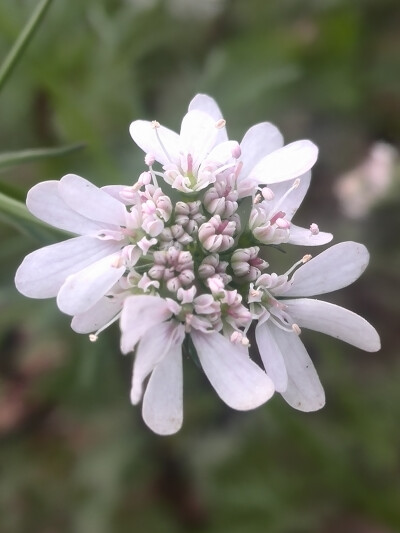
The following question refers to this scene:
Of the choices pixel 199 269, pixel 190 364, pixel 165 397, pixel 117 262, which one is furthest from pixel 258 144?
pixel 190 364

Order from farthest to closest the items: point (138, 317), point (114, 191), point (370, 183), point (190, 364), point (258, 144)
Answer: point (370, 183) < point (190, 364) < point (258, 144) < point (114, 191) < point (138, 317)

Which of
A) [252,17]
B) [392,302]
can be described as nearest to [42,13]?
[252,17]

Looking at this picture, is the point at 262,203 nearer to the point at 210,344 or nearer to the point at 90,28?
the point at 210,344

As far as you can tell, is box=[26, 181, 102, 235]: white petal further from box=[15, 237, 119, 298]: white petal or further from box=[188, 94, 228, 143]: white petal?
box=[188, 94, 228, 143]: white petal

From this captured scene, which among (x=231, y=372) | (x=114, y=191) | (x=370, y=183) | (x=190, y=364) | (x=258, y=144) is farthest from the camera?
(x=370, y=183)

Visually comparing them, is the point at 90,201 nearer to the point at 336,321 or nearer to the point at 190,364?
the point at 336,321

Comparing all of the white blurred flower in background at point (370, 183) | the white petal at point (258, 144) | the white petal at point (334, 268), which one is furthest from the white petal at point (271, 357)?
the white blurred flower in background at point (370, 183)

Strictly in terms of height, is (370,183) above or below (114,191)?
below

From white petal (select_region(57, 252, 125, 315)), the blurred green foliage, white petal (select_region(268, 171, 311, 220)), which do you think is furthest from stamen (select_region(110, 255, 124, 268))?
the blurred green foliage
